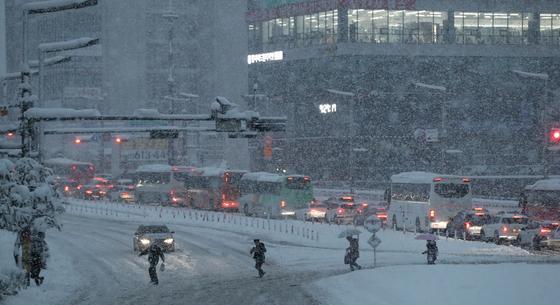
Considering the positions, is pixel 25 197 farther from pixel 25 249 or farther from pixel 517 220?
pixel 517 220

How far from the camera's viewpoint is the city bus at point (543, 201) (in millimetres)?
53031

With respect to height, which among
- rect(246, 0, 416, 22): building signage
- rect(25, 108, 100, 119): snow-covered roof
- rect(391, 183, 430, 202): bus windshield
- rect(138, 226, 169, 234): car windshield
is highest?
rect(246, 0, 416, 22): building signage

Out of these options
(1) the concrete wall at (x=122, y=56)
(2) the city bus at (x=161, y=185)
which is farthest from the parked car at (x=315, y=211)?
(1) the concrete wall at (x=122, y=56)

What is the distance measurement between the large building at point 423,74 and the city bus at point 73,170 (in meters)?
24.2

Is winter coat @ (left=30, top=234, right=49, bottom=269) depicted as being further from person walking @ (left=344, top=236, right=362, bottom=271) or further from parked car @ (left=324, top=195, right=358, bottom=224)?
parked car @ (left=324, top=195, right=358, bottom=224)

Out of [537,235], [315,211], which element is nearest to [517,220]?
[537,235]

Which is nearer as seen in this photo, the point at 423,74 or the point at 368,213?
the point at 368,213

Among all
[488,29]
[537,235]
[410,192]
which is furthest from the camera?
[488,29]

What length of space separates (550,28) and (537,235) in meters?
63.8

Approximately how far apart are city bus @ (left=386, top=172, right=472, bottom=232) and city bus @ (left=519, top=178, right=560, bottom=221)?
10.9ft

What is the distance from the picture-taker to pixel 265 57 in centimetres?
10912

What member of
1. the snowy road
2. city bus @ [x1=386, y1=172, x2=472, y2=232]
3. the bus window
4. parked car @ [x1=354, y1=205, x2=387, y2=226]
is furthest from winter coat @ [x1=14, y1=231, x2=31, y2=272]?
the bus window

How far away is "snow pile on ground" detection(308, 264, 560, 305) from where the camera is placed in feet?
81.8

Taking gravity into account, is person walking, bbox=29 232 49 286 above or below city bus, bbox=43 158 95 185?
below
